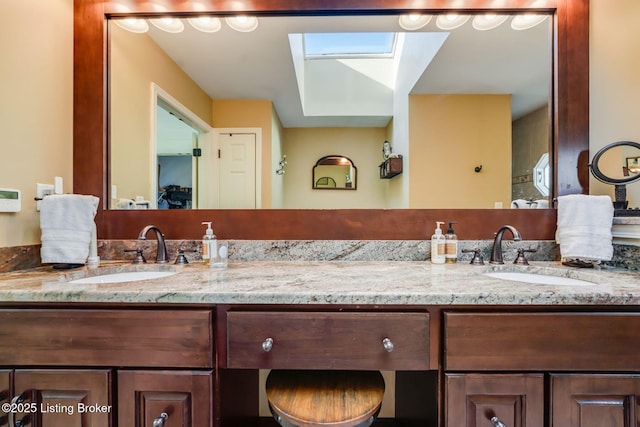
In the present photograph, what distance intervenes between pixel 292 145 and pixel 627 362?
1.43 meters

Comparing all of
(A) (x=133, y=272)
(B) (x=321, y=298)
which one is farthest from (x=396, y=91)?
(A) (x=133, y=272)

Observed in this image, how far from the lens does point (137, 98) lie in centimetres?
146

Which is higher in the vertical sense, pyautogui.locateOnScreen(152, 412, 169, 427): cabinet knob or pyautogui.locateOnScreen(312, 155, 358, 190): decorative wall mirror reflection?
pyautogui.locateOnScreen(312, 155, 358, 190): decorative wall mirror reflection

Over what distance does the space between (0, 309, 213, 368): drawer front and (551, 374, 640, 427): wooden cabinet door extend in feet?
3.11

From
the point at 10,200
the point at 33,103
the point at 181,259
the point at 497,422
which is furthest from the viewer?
the point at 181,259

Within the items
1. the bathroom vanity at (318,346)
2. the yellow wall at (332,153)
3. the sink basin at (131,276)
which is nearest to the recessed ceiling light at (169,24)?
the yellow wall at (332,153)

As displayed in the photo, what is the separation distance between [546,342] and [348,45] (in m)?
1.48

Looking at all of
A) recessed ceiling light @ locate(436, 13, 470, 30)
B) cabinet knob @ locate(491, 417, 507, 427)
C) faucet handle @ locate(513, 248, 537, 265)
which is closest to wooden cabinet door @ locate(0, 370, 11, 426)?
cabinet knob @ locate(491, 417, 507, 427)

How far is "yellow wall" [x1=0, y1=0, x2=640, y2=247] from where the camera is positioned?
1.09 meters

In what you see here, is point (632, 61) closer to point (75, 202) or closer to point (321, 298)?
point (321, 298)

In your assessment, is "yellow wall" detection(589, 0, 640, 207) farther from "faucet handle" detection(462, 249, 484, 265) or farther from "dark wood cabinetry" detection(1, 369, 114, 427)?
"dark wood cabinetry" detection(1, 369, 114, 427)

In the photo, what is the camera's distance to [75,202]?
1172mm

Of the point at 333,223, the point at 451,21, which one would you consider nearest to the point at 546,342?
the point at 333,223

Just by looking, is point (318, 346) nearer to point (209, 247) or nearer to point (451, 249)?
point (209, 247)
